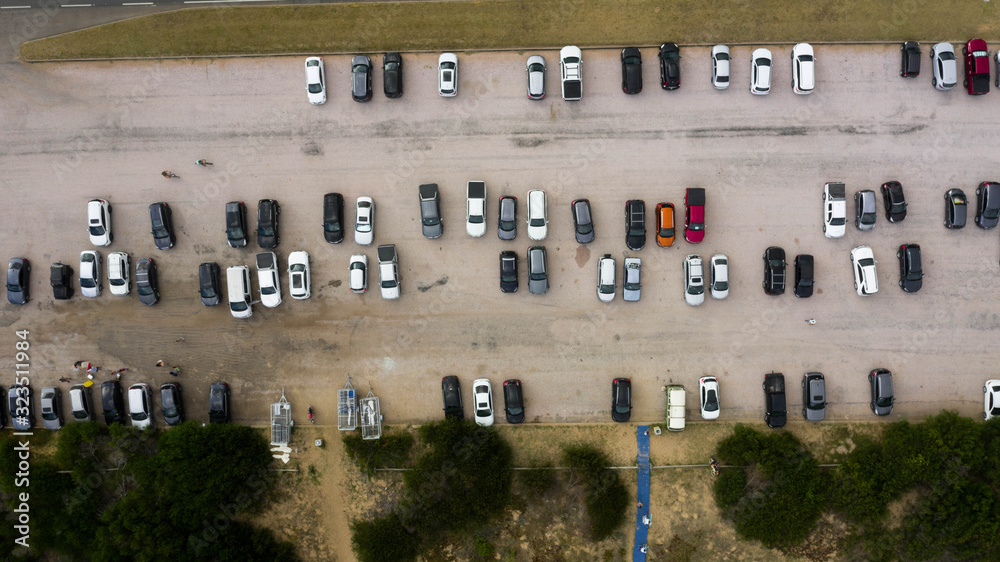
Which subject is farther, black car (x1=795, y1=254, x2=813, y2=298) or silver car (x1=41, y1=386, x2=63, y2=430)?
silver car (x1=41, y1=386, x2=63, y2=430)

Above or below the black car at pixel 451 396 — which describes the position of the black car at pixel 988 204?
above

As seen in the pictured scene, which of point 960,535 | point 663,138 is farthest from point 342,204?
point 960,535

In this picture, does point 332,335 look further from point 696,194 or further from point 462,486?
point 696,194

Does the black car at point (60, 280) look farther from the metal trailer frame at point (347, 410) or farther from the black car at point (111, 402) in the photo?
the metal trailer frame at point (347, 410)

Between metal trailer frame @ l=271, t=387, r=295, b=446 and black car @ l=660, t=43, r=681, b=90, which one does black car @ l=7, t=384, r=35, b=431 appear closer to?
metal trailer frame @ l=271, t=387, r=295, b=446

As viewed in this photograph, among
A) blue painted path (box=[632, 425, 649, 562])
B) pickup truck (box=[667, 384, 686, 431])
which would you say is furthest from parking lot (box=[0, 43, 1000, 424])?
blue painted path (box=[632, 425, 649, 562])

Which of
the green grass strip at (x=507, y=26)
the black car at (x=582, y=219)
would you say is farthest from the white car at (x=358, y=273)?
the black car at (x=582, y=219)

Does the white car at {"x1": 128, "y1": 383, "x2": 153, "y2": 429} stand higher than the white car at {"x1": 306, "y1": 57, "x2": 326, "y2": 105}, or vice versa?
the white car at {"x1": 306, "y1": 57, "x2": 326, "y2": 105}
